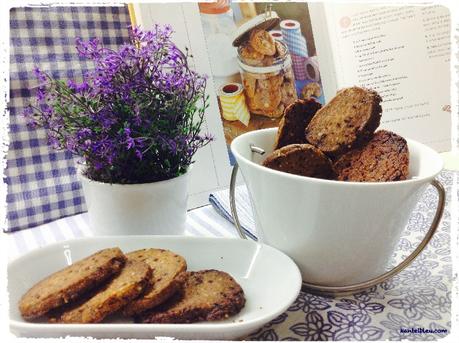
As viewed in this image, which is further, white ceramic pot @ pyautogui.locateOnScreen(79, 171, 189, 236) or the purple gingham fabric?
the purple gingham fabric

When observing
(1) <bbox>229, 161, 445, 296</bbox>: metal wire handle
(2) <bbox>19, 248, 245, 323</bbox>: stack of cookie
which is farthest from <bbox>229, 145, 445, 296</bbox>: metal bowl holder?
(2) <bbox>19, 248, 245, 323</bbox>: stack of cookie

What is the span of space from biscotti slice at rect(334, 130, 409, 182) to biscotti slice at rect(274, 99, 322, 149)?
0.24 feet

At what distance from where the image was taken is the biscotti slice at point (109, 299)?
0.48 meters

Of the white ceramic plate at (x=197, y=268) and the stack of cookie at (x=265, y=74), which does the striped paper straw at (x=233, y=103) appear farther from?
the white ceramic plate at (x=197, y=268)

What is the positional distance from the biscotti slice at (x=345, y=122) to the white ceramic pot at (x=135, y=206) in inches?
8.9

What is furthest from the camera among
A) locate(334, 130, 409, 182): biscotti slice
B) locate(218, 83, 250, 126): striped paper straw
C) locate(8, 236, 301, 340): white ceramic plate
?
locate(218, 83, 250, 126): striped paper straw

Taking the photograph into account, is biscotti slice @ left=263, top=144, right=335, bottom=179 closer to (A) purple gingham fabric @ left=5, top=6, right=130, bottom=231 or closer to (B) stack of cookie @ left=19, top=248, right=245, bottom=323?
(B) stack of cookie @ left=19, top=248, right=245, bottom=323

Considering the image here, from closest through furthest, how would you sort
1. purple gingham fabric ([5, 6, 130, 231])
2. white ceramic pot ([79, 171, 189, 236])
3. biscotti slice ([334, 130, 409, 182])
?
biscotti slice ([334, 130, 409, 182]) → white ceramic pot ([79, 171, 189, 236]) → purple gingham fabric ([5, 6, 130, 231])

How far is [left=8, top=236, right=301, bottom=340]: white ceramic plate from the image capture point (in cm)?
45

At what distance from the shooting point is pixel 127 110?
0.64 m

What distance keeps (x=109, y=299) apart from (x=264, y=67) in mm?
676

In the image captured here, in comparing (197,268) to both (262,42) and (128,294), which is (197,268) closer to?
(128,294)

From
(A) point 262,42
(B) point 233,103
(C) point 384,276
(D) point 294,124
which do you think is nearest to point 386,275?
(C) point 384,276

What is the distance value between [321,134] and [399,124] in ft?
2.08
